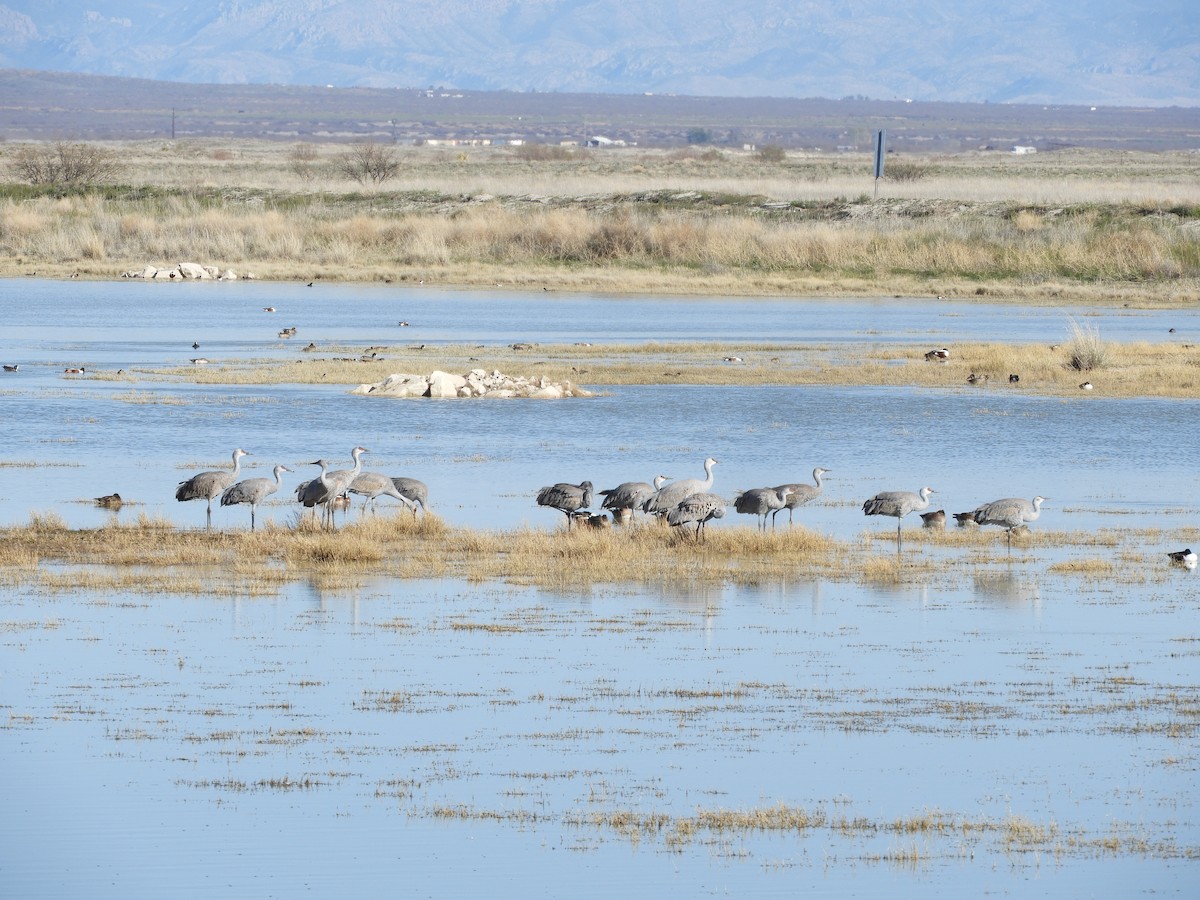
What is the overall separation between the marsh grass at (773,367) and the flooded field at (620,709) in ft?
30.6

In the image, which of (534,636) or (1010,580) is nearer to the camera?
(534,636)

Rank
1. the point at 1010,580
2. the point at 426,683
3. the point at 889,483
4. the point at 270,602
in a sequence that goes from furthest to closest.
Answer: the point at 889,483 → the point at 1010,580 → the point at 270,602 → the point at 426,683

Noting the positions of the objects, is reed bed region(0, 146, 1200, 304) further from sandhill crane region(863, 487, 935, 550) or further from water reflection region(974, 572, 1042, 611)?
water reflection region(974, 572, 1042, 611)

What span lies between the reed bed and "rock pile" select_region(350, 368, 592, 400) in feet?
83.4

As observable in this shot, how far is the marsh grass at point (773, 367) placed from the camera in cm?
3581

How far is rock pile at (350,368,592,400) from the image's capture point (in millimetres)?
33156

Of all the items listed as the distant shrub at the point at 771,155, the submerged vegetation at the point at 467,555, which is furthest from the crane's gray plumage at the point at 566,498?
the distant shrub at the point at 771,155

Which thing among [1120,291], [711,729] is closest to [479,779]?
[711,729]

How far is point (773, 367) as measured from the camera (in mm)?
38438

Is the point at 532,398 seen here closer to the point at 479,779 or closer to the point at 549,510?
the point at 549,510

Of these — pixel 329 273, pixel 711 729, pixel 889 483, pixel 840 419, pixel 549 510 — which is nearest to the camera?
pixel 711 729

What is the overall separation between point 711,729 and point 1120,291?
153 feet

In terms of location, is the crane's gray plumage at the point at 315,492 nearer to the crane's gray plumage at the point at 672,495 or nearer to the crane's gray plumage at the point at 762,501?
the crane's gray plumage at the point at 672,495

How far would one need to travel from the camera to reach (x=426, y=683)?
1435 centimetres
